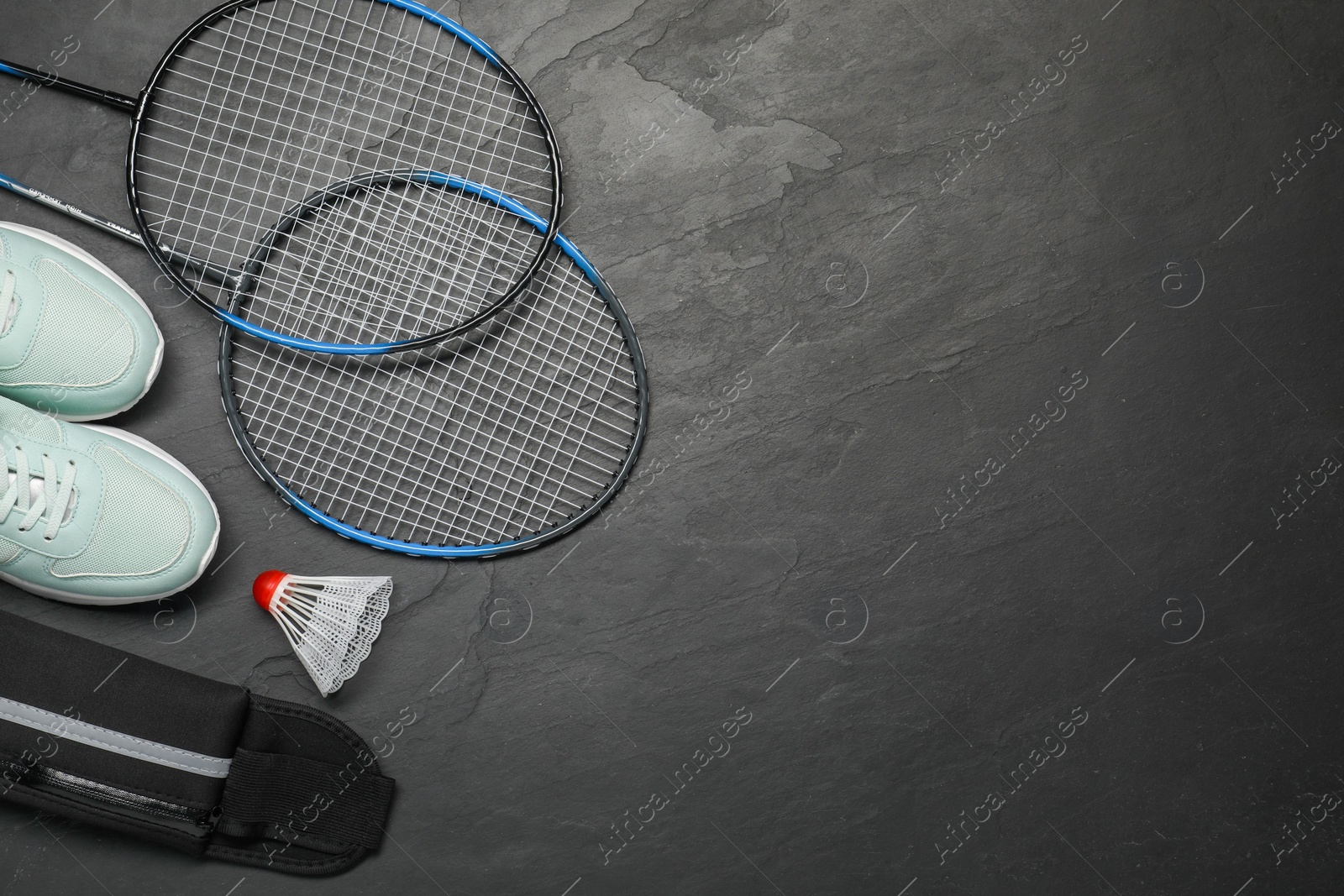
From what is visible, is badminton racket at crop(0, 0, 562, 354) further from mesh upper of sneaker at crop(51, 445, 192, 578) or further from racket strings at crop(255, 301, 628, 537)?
mesh upper of sneaker at crop(51, 445, 192, 578)

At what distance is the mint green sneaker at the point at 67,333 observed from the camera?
1.73m

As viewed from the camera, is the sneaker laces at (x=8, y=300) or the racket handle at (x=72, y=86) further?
the racket handle at (x=72, y=86)

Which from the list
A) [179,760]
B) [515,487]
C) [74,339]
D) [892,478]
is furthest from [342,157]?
[892,478]

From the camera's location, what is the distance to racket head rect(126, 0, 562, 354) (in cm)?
190

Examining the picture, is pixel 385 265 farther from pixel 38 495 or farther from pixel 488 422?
Answer: pixel 38 495

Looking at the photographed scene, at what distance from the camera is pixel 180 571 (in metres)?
1.81

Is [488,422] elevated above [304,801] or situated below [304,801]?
above

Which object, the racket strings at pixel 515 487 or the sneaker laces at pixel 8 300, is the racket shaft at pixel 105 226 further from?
the racket strings at pixel 515 487

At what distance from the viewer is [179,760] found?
5.72 feet

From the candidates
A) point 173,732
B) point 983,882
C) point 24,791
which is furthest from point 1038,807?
point 24,791

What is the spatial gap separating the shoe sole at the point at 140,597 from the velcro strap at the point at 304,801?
37cm

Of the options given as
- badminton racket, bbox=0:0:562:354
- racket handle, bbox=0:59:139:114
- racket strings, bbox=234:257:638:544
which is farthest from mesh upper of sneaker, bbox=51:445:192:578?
racket handle, bbox=0:59:139:114

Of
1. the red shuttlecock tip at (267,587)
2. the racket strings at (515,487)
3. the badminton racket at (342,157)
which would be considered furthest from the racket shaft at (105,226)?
the red shuttlecock tip at (267,587)

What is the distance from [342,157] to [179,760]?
1245 millimetres
